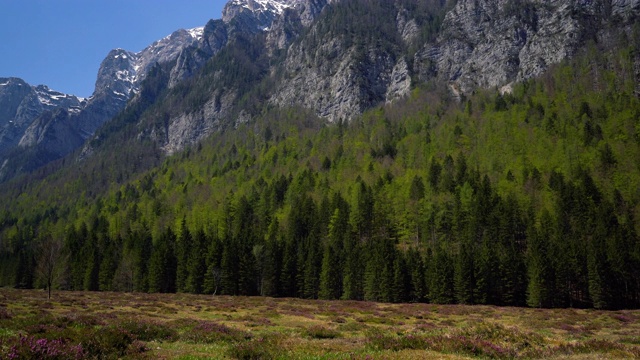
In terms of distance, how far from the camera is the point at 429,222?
104438 mm

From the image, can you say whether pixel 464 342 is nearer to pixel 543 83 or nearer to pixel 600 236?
pixel 600 236

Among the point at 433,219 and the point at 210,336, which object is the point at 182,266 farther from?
the point at 210,336

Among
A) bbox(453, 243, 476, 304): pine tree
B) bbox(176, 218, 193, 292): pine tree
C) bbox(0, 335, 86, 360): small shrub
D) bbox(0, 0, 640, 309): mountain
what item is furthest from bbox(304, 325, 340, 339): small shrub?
bbox(176, 218, 193, 292): pine tree

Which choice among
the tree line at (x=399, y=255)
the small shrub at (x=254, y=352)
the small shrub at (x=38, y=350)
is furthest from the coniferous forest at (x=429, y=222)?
the small shrub at (x=254, y=352)

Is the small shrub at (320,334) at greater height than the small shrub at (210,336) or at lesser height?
lesser

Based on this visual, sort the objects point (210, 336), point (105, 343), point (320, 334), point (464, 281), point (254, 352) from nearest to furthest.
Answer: point (105, 343) → point (254, 352) → point (210, 336) → point (320, 334) → point (464, 281)

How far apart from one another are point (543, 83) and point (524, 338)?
628 ft

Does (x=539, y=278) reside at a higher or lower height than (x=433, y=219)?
lower

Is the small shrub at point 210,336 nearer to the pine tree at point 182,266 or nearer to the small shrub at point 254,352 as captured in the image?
the small shrub at point 254,352

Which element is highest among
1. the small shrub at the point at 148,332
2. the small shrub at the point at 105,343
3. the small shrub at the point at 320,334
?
the small shrub at the point at 105,343

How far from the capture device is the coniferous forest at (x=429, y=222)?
77938 millimetres

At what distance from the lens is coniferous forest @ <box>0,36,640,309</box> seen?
3068 inches

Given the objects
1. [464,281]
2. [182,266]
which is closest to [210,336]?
[464,281]

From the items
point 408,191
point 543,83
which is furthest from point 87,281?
point 543,83
